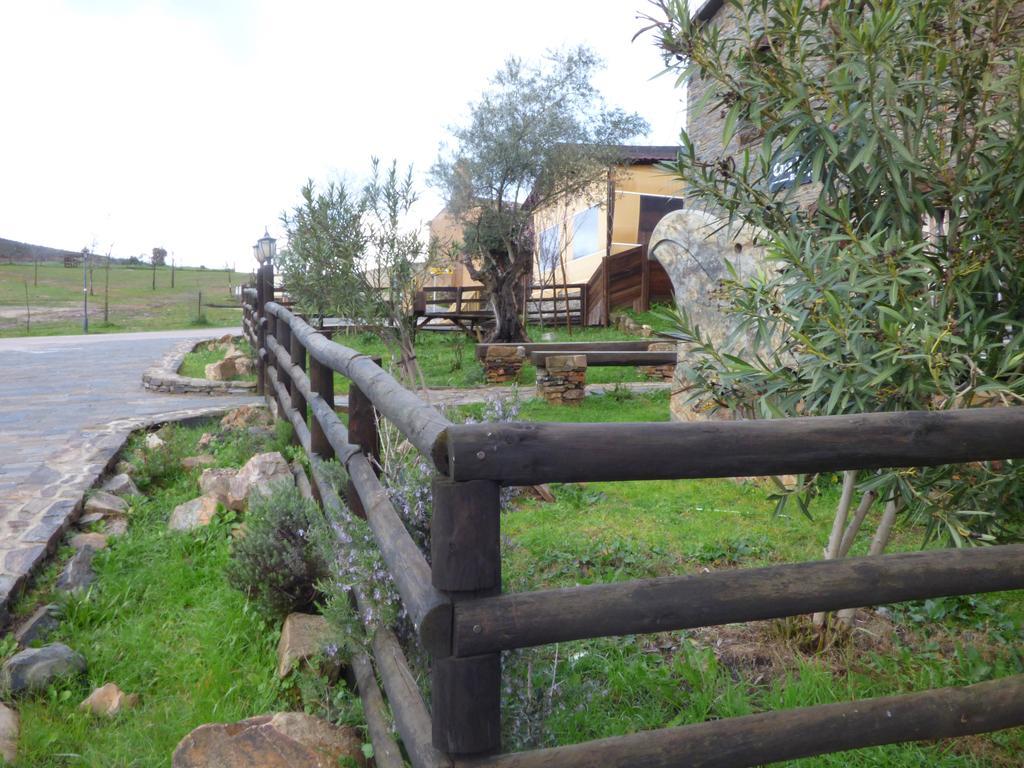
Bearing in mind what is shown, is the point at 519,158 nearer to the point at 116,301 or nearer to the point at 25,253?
the point at 116,301

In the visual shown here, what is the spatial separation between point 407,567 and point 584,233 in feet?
78.2

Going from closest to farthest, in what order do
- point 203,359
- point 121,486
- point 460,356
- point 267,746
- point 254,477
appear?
point 267,746, point 254,477, point 121,486, point 460,356, point 203,359

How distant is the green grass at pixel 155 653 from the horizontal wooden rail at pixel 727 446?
74.9 inches

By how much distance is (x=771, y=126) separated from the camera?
2.86 meters

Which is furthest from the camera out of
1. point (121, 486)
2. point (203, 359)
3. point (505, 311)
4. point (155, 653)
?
point (505, 311)

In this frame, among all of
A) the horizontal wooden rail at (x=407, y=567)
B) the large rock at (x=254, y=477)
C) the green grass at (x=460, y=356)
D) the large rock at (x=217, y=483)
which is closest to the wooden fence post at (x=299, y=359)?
the large rock at (x=254, y=477)

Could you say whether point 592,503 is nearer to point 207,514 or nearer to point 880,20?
point 207,514

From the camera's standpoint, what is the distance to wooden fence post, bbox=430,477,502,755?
1.66 meters

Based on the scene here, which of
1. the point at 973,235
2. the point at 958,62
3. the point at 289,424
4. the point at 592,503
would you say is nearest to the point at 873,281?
the point at 973,235

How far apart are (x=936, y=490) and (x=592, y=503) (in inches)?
128

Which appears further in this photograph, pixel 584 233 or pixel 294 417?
pixel 584 233

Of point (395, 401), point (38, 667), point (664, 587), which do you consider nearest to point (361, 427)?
point (395, 401)

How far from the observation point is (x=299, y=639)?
3.27 meters

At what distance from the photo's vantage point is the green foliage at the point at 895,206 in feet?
8.42
